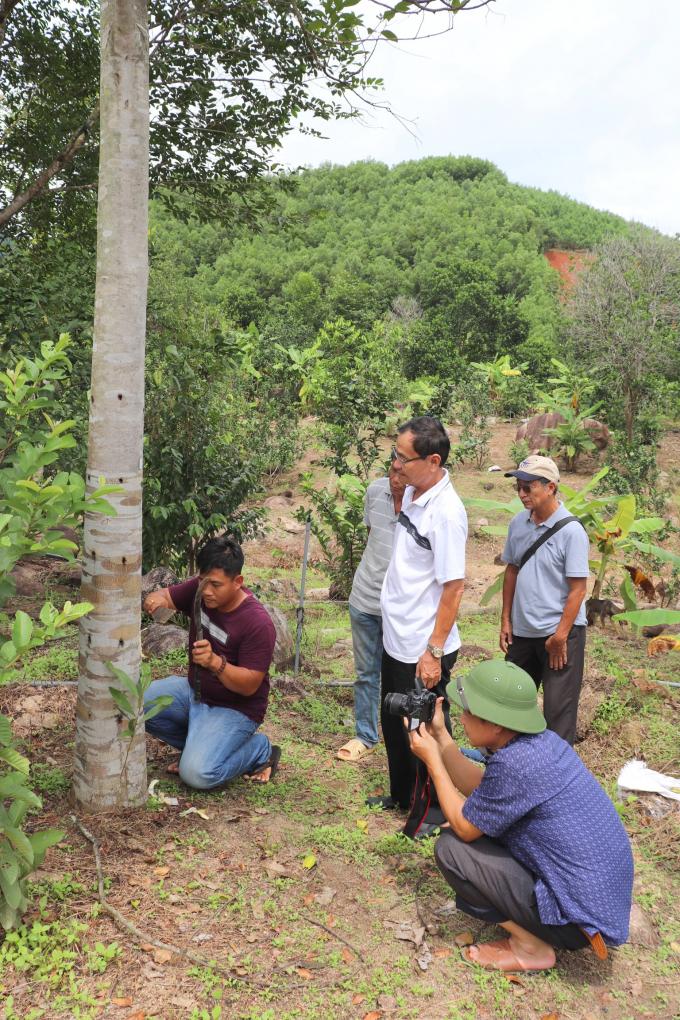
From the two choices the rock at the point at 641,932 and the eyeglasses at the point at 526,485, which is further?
the eyeglasses at the point at 526,485

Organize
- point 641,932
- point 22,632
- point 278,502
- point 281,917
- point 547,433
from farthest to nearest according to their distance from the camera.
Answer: point 547,433
point 278,502
point 641,932
point 281,917
point 22,632

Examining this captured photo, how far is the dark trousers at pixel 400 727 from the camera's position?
3311 mm

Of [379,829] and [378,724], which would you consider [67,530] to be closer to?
[378,724]

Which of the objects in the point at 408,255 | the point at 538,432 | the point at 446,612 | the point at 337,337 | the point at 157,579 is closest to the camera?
the point at 446,612

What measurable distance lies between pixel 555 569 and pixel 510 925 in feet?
5.19

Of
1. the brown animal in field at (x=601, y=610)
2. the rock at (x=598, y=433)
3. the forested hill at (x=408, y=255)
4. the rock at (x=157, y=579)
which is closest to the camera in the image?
the rock at (x=157, y=579)

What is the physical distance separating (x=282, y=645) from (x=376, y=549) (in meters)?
1.68

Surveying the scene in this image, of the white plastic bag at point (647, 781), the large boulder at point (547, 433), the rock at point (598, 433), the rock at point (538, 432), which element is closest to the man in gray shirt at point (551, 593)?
the white plastic bag at point (647, 781)

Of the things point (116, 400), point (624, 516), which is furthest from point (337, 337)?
point (116, 400)

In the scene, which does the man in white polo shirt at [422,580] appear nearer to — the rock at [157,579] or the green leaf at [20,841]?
the green leaf at [20,841]

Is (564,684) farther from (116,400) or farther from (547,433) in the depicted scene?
(547,433)

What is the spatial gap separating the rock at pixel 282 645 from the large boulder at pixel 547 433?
9416mm

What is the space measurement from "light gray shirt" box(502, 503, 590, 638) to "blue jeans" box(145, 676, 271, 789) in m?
1.39

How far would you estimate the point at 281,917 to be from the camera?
2643 millimetres
